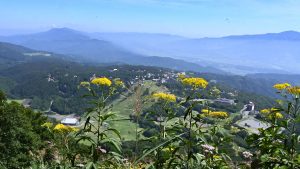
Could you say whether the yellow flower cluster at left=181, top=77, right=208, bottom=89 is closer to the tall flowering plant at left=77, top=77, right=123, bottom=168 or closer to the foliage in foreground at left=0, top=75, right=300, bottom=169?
the foliage in foreground at left=0, top=75, right=300, bottom=169

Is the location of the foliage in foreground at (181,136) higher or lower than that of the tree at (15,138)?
higher

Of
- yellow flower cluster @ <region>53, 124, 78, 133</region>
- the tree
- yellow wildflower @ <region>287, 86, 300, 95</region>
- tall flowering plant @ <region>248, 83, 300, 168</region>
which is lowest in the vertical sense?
A: the tree

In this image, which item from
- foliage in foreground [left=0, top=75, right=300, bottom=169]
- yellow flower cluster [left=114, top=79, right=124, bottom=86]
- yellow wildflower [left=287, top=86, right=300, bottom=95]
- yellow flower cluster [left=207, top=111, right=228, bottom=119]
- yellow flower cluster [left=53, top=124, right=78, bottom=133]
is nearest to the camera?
foliage in foreground [left=0, top=75, right=300, bottom=169]

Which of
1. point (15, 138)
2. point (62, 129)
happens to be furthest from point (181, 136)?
point (15, 138)

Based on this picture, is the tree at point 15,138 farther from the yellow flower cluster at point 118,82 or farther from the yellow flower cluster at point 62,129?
the yellow flower cluster at point 118,82

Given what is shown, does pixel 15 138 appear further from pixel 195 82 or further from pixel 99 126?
pixel 195 82

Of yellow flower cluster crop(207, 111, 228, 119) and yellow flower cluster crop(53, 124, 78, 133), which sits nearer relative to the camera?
yellow flower cluster crop(207, 111, 228, 119)

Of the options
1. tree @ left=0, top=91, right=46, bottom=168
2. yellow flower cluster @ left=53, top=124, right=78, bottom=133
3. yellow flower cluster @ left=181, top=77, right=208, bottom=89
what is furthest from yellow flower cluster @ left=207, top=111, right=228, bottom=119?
tree @ left=0, top=91, right=46, bottom=168

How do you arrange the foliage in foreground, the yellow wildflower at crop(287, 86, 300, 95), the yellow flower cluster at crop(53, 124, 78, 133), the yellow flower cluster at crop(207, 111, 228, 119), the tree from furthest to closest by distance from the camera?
1. the tree
2. the yellow flower cluster at crop(53, 124, 78, 133)
3. the yellow flower cluster at crop(207, 111, 228, 119)
4. the yellow wildflower at crop(287, 86, 300, 95)
5. the foliage in foreground

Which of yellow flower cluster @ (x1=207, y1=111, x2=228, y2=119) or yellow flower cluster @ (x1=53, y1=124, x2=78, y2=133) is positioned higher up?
yellow flower cluster @ (x1=207, y1=111, x2=228, y2=119)

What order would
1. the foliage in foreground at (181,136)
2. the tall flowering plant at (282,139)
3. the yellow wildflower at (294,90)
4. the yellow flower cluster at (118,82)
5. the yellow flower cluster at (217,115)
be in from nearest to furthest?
the tall flowering plant at (282,139), the foliage in foreground at (181,136), the yellow flower cluster at (118,82), the yellow wildflower at (294,90), the yellow flower cluster at (217,115)

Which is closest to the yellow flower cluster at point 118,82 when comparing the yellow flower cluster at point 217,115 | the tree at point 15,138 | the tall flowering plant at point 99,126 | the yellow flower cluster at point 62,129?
the tall flowering plant at point 99,126

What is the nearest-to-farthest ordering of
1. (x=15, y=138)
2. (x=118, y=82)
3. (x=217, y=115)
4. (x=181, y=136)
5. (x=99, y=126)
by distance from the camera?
(x=181, y=136) < (x=99, y=126) < (x=118, y=82) < (x=217, y=115) < (x=15, y=138)
